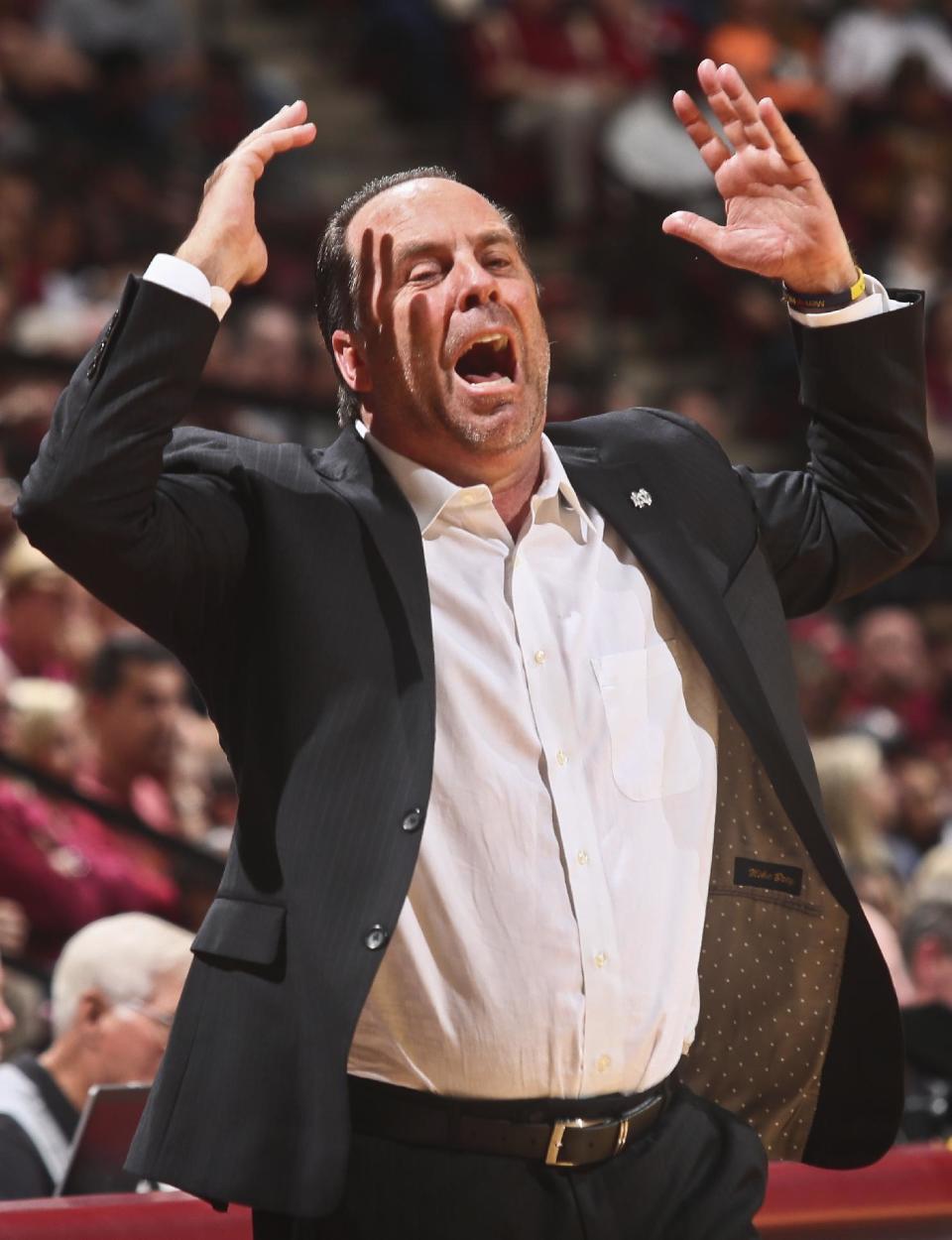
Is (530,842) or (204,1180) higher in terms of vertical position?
(530,842)

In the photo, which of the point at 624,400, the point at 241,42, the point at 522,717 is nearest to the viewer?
the point at 522,717

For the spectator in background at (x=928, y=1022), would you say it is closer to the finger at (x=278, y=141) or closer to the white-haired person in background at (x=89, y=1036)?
the white-haired person in background at (x=89, y=1036)

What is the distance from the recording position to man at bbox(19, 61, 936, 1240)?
172 centimetres

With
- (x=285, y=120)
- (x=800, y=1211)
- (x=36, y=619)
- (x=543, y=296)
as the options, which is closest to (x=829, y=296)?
(x=285, y=120)

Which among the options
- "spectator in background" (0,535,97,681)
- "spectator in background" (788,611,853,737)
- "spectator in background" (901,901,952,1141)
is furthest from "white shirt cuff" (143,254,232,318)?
"spectator in background" (788,611,853,737)

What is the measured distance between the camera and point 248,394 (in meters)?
4.36

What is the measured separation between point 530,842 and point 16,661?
3137 millimetres

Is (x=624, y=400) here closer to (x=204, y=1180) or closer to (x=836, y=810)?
(x=836, y=810)

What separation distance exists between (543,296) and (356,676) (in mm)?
2636

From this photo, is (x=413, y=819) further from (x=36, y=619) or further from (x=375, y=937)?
(x=36, y=619)

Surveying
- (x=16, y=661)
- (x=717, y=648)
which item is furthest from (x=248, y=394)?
(x=717, y=648)

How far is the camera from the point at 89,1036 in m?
3.02

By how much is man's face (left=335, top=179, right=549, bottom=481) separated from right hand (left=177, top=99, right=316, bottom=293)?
160mm

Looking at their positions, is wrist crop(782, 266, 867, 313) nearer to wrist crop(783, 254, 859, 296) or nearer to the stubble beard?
wrist crop(783, 254, 859, 296)
